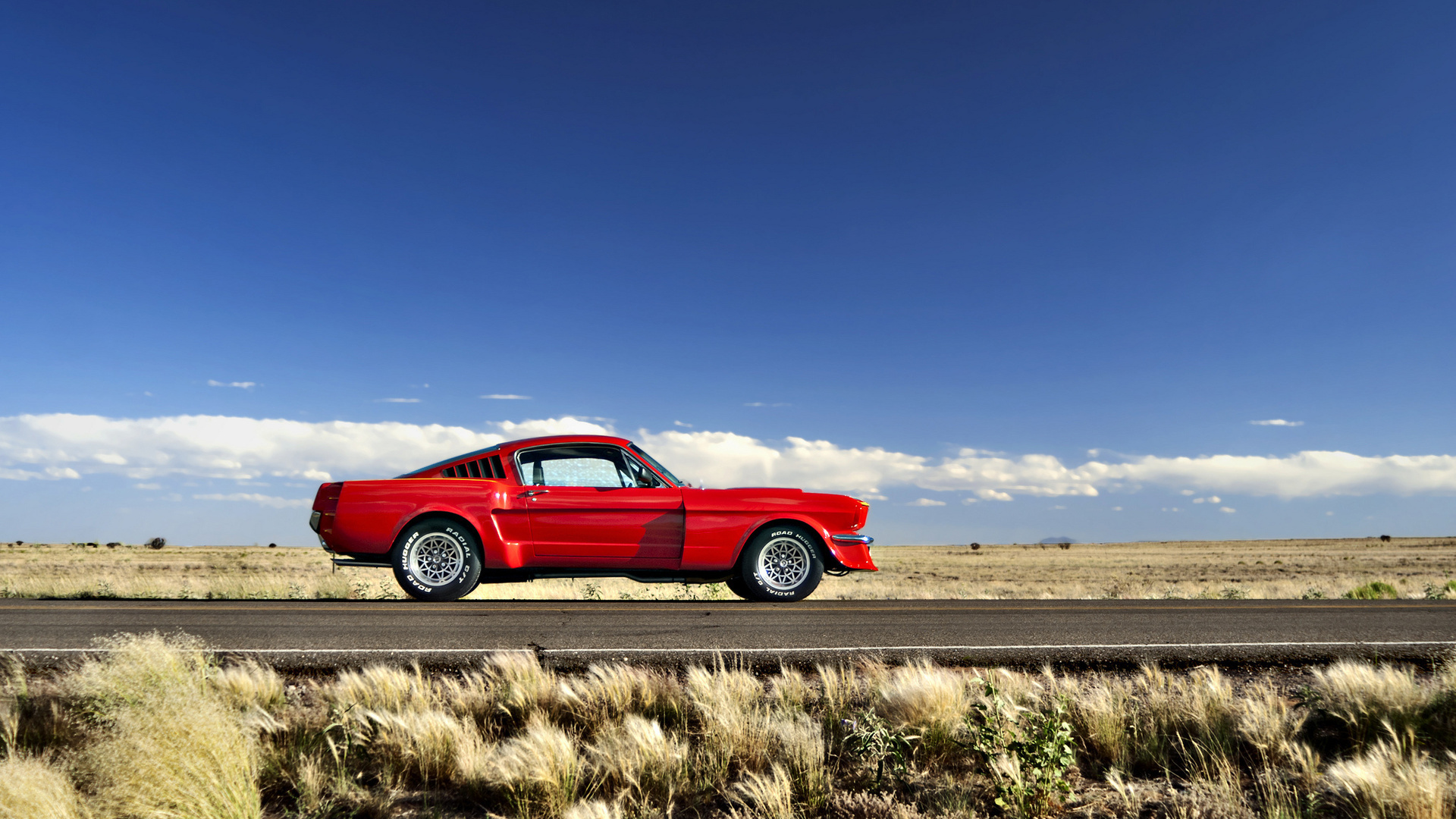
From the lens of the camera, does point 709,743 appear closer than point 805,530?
Yes

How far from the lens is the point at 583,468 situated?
10453 millimetres

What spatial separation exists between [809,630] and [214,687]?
5.36 meters

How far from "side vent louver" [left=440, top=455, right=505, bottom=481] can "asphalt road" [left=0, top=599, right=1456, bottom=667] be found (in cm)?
169

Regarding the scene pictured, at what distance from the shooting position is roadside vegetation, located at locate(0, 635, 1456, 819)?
4.24m

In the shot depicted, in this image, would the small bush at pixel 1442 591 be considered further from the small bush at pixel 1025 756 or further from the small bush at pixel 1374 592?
the small bush at pixel 1025 756

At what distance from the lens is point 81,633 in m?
8.02

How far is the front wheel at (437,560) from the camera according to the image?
9.95 metres

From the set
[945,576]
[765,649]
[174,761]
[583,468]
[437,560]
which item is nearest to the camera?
[174,761]

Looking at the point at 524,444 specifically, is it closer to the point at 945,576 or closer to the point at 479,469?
the point at 479,469

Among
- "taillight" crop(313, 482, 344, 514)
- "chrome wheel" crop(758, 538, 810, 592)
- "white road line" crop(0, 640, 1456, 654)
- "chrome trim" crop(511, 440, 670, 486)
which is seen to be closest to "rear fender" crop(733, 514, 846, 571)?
"chrome wheel" crop(758, 538, 810, 592)

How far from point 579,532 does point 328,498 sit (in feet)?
11.3

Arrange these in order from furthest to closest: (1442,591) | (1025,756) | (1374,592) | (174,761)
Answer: (1374,592) < (1442,591) < (1025,756) < (174,761)

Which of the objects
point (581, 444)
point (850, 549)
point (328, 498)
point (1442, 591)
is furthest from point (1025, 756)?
point (1442, 591)

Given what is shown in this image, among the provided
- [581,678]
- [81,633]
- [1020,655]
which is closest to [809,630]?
[1020,655]
